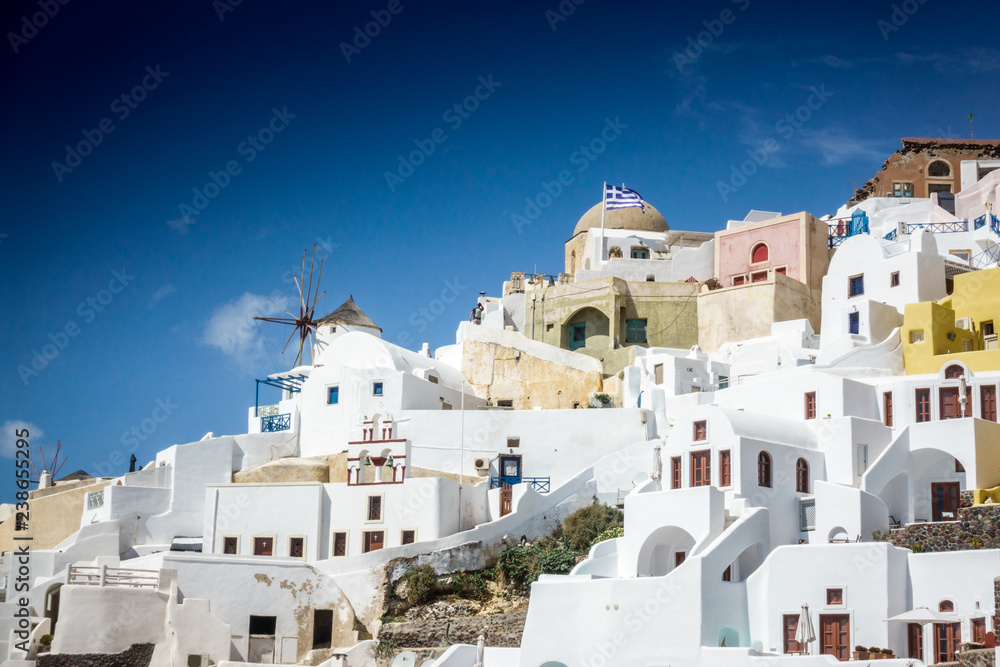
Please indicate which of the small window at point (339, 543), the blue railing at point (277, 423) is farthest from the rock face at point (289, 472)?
the small window at point (339, 543)

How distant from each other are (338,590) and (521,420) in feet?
34.2

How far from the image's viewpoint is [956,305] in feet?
140

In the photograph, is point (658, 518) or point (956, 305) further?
point (956, 305)

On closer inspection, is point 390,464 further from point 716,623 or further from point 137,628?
point 716,623

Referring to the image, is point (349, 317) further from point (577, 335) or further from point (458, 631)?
point (458, 631)

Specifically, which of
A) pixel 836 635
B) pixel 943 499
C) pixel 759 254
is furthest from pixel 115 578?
pixel 759 254

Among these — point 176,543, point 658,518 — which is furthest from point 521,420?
point 176,543

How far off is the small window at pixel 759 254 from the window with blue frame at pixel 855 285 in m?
7.86

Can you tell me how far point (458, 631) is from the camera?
1457 inches

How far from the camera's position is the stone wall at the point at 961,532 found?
3153cm

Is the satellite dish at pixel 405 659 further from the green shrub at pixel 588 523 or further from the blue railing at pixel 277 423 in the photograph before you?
the blue railing at pixel 277 423

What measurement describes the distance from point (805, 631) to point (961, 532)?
5202 mm

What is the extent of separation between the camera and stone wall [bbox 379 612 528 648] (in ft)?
120

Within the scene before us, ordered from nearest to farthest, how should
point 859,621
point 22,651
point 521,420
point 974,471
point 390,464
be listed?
point 859,621 < point 974,471 < point 22,651 < point 390,464 < point 521,420
